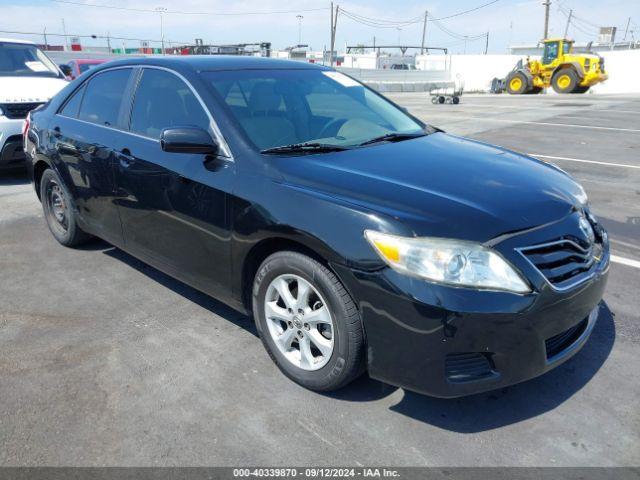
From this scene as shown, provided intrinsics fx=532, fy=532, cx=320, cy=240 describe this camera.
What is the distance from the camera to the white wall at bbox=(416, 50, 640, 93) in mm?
37781

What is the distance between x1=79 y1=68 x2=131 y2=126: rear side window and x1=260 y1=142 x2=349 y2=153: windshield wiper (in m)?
1.54

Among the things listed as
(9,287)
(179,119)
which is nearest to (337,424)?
(179,119)

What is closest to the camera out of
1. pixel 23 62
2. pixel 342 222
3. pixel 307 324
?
pixel 342 222

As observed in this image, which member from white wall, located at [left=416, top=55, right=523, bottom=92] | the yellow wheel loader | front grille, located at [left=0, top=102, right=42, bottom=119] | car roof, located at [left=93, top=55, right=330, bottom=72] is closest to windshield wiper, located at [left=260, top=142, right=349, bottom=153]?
car roof, located at [left=93, top=55, right=330, bottom=72]

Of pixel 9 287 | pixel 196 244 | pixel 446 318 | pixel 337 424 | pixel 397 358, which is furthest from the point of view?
pixel 9 287

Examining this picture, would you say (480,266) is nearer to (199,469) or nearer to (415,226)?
(415,226)

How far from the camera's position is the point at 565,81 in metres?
27.5

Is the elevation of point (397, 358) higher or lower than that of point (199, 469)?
higher

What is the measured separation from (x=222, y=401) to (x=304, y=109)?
191 cm

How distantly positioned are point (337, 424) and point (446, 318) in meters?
0.80

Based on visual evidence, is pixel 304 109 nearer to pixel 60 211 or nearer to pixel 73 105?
pixel 73 105

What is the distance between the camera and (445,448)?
2389mm

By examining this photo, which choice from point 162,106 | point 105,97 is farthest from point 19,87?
point 162,106

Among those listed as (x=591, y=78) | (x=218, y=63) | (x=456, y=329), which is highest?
(x=591, y=78)
